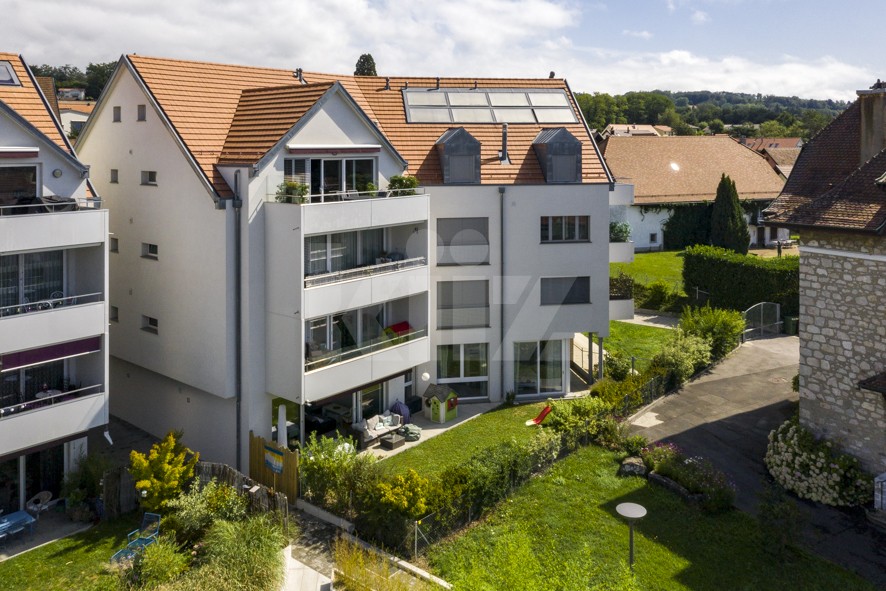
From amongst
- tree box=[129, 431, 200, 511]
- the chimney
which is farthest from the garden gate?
tree box=[129, 431, 200, 511]

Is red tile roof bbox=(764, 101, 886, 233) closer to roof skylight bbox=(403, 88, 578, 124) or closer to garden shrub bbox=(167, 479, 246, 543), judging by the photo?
roof skylight bbox=(403, 88, 578, 124)

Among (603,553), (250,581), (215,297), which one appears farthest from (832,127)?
(250,581)

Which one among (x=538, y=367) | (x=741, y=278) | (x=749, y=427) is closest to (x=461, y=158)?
(x=538, y=367)

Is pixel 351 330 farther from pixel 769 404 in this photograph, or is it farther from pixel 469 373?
pixel 769 404

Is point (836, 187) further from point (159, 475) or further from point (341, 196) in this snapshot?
point (159, 475)

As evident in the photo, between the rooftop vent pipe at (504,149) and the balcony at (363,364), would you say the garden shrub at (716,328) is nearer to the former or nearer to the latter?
the rooftop vent pipe at (504,149)
